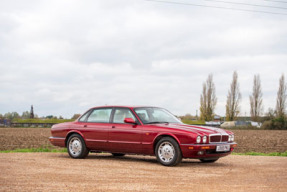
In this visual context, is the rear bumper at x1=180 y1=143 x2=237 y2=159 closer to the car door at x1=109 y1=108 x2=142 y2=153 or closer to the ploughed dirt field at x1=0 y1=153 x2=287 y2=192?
the ploughed dirt field at x1=0 y1=153 x2=287 y2=192

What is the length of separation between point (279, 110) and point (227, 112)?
37.8 ft

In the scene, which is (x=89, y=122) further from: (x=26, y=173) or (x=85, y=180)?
(x=85, y=180)

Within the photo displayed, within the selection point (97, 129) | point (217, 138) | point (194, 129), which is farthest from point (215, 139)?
point (97, 129)

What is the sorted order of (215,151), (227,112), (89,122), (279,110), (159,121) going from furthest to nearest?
1. (227,112)
2. (279,110)
3. (89,122)
4. (159,121)
5. (215,151)

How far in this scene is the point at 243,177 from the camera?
905 cm

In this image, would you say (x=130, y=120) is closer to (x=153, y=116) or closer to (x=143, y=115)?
(x=143, y=115)

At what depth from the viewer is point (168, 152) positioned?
35.5 ft

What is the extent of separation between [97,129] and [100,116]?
44 centimetres

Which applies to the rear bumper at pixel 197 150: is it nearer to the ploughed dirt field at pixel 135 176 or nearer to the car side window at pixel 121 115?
the ploughed dirt field at pixel 135 176

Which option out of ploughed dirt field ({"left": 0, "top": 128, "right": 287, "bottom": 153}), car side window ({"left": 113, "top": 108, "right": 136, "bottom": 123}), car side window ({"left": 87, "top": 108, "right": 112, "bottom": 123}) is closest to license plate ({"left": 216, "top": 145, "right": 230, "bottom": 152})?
car side window ({"left": 113, "top": 108, "right": 136, "bottom": 123})

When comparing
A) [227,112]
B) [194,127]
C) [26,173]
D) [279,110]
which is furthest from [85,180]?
[227,112]

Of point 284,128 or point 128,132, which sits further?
point 284,128

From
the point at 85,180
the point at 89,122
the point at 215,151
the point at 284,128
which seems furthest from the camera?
the point at 284,128

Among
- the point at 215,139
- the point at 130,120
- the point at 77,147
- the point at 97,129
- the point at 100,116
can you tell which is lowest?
the point at 77,147
